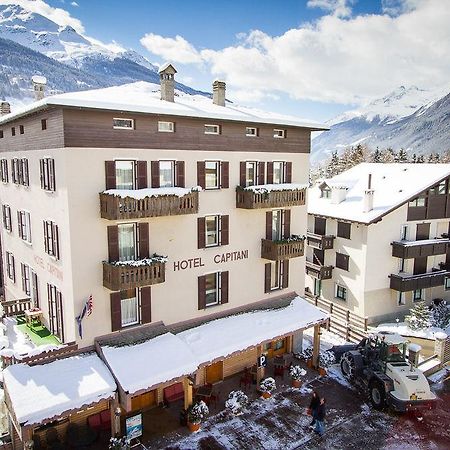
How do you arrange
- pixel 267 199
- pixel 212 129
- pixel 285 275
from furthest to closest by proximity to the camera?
pixel 285 275, pixel 267 199, pixel 212 129

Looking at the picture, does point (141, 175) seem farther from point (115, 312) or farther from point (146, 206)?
point (115, 312)

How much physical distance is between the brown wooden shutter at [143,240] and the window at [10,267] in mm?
10943

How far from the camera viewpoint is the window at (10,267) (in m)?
24.5

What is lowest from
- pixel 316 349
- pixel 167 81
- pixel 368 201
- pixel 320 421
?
pixel 320 421

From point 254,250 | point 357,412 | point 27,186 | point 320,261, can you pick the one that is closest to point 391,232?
point 320,261

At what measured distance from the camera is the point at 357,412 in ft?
62.2

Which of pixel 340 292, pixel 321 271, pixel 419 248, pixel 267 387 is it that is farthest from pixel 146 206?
pixel 419 248

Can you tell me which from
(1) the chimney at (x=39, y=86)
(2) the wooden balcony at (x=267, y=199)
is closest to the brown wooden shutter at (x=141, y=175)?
(2) the wooden balcony at (x=267, y=199)

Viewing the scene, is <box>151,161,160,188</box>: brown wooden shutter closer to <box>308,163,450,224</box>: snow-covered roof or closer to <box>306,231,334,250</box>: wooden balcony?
<box>308,163,450,224</box>: snow-covered roof

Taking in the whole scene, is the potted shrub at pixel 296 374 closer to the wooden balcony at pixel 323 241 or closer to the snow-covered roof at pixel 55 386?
the snow-covered roof at pixel 55 386

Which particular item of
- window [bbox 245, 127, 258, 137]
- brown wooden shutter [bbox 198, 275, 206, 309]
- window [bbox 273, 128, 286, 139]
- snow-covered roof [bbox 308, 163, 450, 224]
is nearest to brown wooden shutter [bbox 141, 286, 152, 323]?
brown wooden shutter [bbox 198, 275, 206, 309]

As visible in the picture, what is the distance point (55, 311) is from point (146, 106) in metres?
10.2

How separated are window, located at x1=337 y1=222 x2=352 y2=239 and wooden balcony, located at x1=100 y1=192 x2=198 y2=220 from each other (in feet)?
53.5

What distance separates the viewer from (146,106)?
55.1 ft
